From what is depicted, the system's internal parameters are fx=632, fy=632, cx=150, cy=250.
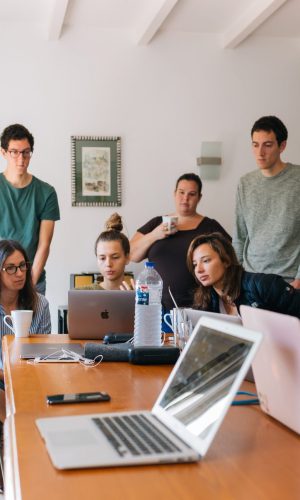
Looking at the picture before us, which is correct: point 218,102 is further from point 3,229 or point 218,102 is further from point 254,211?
point 3,229

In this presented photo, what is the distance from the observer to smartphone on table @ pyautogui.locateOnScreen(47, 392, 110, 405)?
1320mm

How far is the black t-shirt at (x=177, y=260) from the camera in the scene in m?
3.77

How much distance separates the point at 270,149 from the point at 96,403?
7.65 ft

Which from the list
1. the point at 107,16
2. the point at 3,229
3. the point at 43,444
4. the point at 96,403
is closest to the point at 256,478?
the point at 43,444

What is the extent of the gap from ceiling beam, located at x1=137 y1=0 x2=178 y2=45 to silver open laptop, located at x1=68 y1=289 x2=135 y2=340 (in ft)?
7.61

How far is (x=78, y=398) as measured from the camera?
1.34 metres

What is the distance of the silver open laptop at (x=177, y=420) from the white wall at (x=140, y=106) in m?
3.37

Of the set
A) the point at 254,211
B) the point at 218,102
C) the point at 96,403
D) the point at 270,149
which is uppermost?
the point at 218,102

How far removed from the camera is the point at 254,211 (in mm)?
3492

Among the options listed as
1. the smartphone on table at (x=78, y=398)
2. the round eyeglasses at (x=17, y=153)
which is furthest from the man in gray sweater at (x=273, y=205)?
the smartphone on table at (x=78, y=398)

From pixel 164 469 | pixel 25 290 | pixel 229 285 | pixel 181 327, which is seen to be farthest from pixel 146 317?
pixel 164 469

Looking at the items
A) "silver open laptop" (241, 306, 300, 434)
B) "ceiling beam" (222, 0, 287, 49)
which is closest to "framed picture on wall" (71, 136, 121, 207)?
"ceiling beam" (222, 0, 287, 49)

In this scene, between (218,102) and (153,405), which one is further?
(218,102)

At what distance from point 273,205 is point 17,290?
1.48 m
